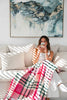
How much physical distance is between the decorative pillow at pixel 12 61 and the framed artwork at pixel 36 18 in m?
0.77

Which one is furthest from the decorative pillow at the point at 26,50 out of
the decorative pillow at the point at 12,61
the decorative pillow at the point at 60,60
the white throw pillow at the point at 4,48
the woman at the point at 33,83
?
the woman at the point at 33,83

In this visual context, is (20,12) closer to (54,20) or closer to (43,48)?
(54,20)

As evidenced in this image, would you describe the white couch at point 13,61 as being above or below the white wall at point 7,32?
below

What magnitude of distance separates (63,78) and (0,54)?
49.6 inches

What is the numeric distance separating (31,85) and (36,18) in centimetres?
172

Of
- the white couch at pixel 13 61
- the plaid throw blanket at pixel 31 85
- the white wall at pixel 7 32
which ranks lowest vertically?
the plaid throw blanket at pixel 31 85

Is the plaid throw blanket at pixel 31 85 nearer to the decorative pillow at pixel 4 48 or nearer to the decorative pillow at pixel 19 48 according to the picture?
the decorative pillow at pixel 19 48

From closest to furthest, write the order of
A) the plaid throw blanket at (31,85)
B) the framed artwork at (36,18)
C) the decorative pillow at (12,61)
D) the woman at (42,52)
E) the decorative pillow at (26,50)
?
1. the plaid throw blanket at (31,85)
2. the decorative pillow at (12,61)
3. the woman at (42,52)
4. the decorative pillow at (26,50)
5. the framed artwork at (36,18)

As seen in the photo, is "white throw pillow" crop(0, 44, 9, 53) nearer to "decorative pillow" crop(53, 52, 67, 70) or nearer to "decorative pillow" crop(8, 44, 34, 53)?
"decorative pillow" crop(8, 44, 34, 53)

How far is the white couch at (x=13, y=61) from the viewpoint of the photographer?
2.76 meters

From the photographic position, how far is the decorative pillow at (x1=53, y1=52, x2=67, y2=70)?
10.8 feet

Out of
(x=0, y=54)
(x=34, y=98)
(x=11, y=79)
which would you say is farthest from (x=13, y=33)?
(x=34, y=98)

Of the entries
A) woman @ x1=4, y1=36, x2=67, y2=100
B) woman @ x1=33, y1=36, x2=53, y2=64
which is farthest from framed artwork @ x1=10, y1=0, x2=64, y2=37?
woman @ x1=4, y1=36, x2=67, y2=100

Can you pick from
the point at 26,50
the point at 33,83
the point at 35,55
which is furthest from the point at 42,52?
the point at 33,83
